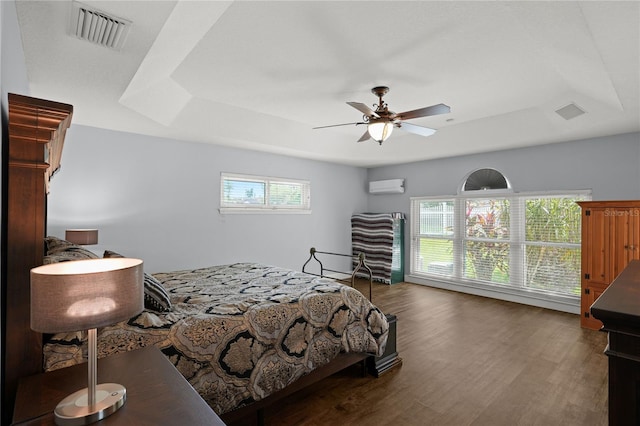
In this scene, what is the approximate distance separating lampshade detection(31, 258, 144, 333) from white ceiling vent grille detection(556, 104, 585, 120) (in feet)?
14.9

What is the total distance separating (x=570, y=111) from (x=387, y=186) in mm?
3353

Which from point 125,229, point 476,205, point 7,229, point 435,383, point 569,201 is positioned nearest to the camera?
point 7,229

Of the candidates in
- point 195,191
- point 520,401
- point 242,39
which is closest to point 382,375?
point 520,401

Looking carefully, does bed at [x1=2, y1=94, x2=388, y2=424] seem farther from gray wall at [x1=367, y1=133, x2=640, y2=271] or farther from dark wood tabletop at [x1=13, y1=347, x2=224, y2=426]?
gray wall at [x1=367, y1=133, x2=640, y2=271]

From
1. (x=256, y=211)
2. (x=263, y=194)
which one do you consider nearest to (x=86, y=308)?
(x=256, y=211)

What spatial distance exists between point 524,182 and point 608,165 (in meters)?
0.99

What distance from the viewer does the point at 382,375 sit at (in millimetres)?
2738

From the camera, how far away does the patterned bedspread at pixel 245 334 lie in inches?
69.4

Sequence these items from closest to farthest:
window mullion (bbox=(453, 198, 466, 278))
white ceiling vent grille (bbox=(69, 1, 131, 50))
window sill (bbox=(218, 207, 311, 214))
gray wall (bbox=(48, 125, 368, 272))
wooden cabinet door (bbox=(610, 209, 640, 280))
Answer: white ceiling vent grille (bbox=(69, 1, 131, 50))
wooden cabinet door (bbox=(610, 209, 640, 280))
gray wall (bbox=(48, 125, 368, 272))
window sill (bbox=(218, 207, 311, 214))
window mullion (bbox=(453, 198, 466, 278))

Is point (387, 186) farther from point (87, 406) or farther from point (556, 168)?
point (87, 406)

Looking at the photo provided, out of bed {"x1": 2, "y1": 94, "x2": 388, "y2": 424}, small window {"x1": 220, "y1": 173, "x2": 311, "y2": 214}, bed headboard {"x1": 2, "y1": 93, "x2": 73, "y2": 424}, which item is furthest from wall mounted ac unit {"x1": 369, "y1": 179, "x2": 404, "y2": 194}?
bed headboard {"x1": 2, "y1": 93, "x2": 73, "y2": 424}

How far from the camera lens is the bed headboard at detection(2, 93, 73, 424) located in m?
1.30

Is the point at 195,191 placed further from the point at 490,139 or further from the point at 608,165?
the point at 608,165

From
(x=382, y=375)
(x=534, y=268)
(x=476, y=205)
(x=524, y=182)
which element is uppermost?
(x=524, y=182)
